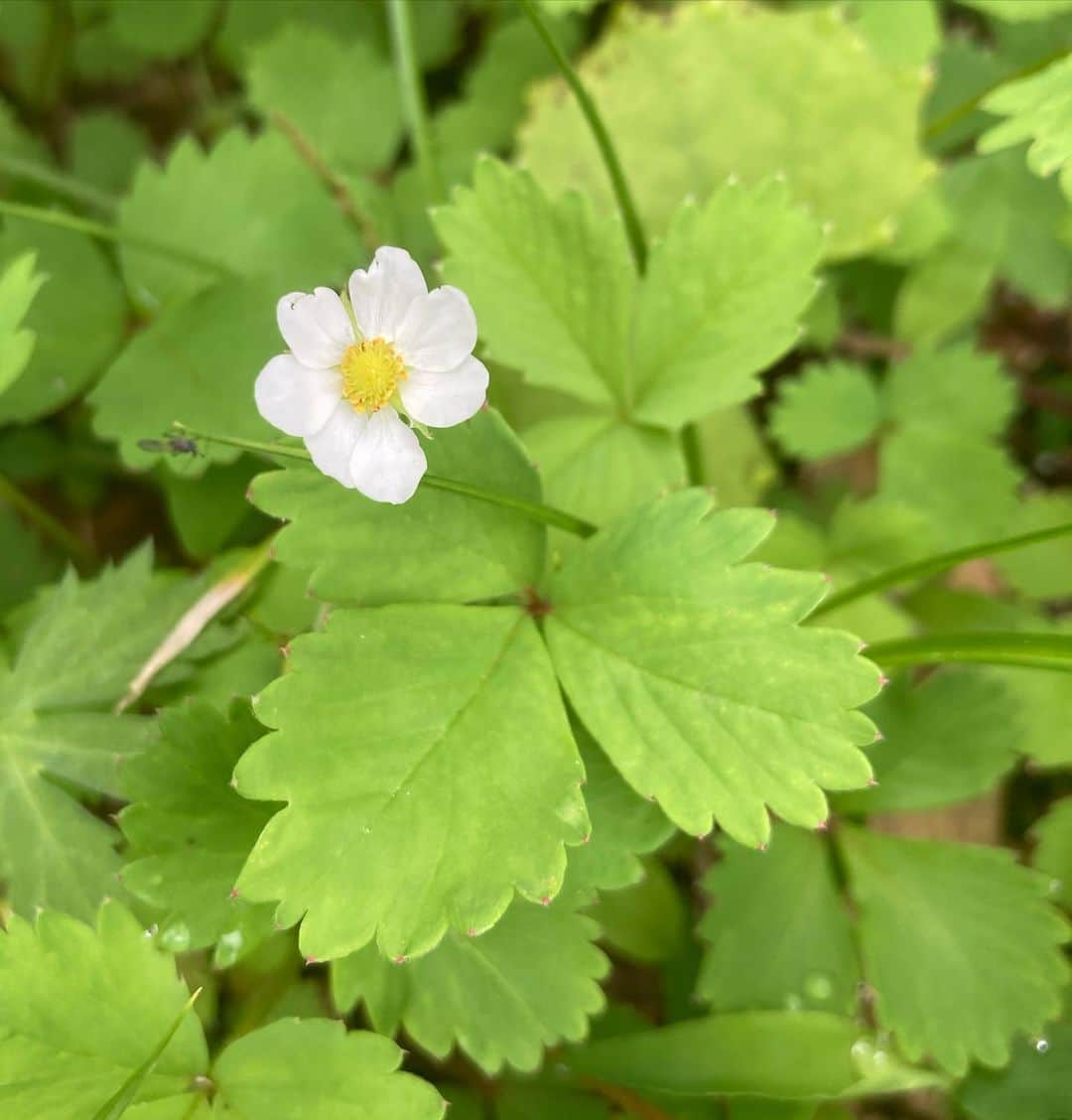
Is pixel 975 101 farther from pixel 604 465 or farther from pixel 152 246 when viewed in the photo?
pixel 152 246

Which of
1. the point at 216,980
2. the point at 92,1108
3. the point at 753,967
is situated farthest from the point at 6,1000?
the point at 753,967

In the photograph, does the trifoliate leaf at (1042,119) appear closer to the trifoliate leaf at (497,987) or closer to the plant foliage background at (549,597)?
the plant foliage background at (549,597)

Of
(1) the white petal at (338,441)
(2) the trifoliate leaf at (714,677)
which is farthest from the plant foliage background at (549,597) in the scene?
(1) the white petal at (338,441)

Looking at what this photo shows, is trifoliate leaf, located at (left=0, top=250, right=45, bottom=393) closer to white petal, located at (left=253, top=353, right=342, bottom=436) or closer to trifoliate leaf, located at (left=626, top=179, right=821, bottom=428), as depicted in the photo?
white petal, located at (left=253, top=353, right=342, bottom=436)

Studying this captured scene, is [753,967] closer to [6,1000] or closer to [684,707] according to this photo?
[684,707]

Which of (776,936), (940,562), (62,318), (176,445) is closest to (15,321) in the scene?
(176,445)

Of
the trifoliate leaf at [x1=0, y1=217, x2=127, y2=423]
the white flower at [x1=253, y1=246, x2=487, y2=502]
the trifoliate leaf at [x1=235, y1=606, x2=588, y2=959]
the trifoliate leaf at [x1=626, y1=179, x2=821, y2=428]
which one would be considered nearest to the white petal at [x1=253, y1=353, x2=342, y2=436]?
the white flower at [x1=253, y1=246, x2=487, y2=502]
